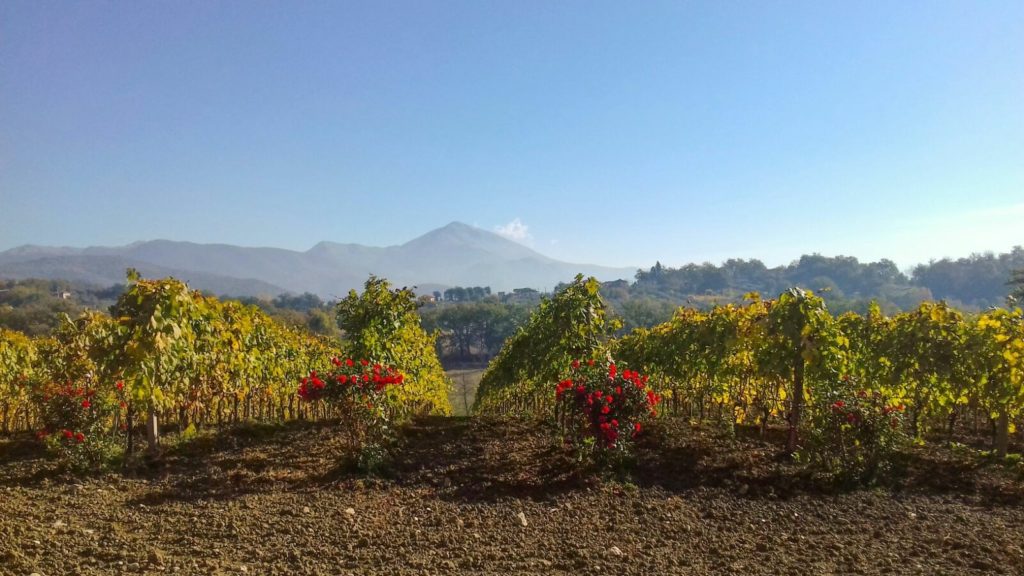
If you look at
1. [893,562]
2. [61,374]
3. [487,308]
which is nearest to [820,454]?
[893,562]

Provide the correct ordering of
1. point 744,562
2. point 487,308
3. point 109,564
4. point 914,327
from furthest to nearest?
point 487,308
point 914,327
point 744,562
point 109,564

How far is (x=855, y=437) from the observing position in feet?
23.7

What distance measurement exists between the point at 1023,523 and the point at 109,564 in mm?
9234

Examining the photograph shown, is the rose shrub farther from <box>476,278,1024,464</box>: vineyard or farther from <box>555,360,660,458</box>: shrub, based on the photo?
<box>476,278,1024,464</box>: vineyard

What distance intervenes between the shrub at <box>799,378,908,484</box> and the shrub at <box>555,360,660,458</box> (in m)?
2.35

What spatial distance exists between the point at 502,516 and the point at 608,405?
83.6 inches

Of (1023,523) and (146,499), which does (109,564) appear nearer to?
(146,499)

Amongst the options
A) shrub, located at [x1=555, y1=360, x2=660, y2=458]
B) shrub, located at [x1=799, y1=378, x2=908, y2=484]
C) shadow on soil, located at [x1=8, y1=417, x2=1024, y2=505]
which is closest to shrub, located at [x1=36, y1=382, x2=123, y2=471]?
shadow on soil, located at [x1=8, y1=417, x2=1024, y2=505]

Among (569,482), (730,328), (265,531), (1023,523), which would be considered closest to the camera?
(265,531)

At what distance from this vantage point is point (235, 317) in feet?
32.9

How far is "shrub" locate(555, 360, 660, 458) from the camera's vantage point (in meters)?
7.31

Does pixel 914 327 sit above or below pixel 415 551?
above

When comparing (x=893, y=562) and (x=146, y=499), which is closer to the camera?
(x=893, y=562)

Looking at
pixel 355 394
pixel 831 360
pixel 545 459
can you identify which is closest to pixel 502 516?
pixel 545 459
